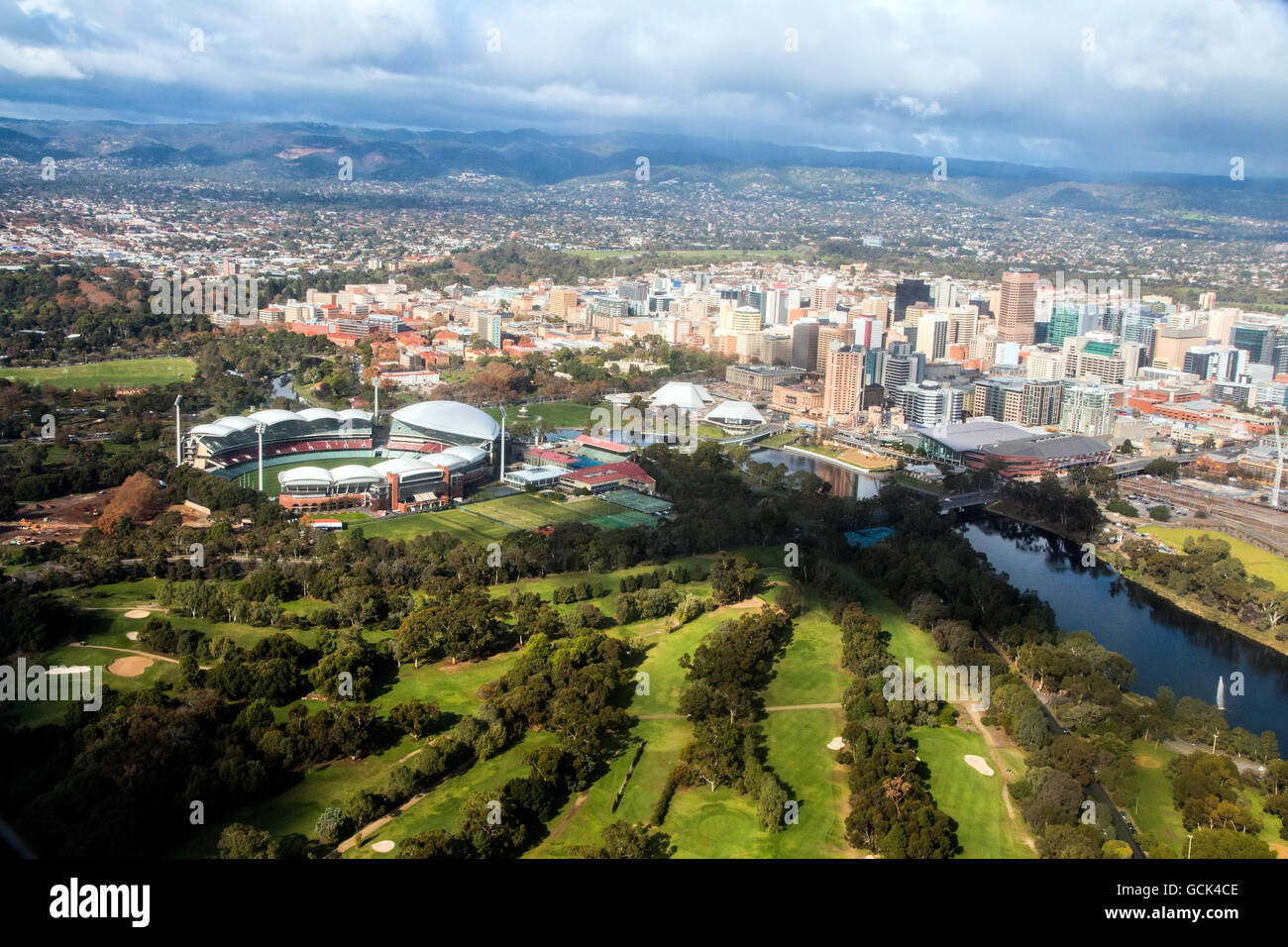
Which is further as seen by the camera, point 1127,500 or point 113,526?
point 1127,500

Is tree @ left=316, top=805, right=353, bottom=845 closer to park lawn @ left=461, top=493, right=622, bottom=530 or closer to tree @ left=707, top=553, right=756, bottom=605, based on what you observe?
tree @ left=707, top=553, right=756, bottom=605

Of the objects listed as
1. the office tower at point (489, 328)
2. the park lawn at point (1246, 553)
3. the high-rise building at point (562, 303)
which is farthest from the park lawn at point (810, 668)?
the high-rise building at point (562, 303)

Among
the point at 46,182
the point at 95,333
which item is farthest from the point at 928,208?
the point at 95,333

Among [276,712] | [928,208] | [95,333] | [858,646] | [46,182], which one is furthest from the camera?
[928,208]

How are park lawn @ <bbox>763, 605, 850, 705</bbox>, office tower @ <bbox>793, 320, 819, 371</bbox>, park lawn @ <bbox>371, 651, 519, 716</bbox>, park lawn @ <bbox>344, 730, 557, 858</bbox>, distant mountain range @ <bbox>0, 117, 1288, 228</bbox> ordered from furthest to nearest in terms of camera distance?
distant mountain range @ <bbox>0, 117, 1288, 228</bbox>, office tower @ <bbox>793, 320, 819, 371</bbox>, park lawn @ <bbox>763, 605, 850, 705</bbox>, park lawn @ <bbox>371, 651, 519, 716</bbox>, park lawn @ <bbox>344, 730, 557, 858</bbox>

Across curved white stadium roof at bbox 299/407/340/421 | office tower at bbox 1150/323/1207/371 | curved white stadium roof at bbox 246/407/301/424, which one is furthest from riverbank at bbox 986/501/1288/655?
office tower at bbox 1150/323/1207/371
